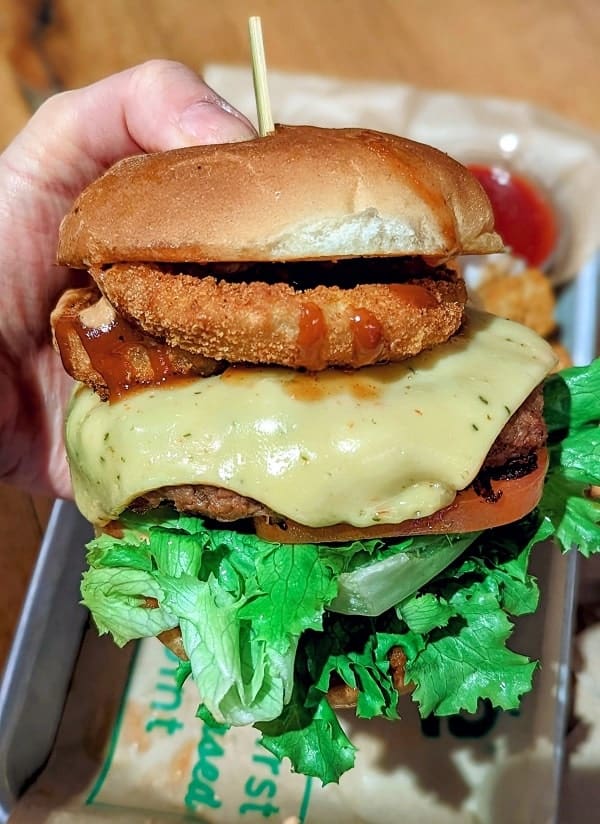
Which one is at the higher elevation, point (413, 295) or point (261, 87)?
point (261, 87)

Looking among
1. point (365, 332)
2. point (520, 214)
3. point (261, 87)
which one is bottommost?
point (520, 214)

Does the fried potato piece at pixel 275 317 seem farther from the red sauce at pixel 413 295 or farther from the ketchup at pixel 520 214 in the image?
the ketchup at pixel 520 214

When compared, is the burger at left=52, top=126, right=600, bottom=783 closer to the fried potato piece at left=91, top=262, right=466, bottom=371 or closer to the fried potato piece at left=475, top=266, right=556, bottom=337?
the fried potato piece at left=91, top=262, right=466, bottom=371

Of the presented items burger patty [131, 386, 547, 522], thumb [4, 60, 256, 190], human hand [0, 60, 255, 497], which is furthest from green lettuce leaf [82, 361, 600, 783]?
thumb [4, 60, 256, 190]

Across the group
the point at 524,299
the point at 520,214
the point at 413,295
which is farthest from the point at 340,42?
the point at 413,295

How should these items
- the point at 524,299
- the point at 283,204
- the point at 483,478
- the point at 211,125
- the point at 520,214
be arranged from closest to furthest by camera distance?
the point at 283,204
the point at 483,478
the point at 211,125
the point at 524,299
the point at 520,214

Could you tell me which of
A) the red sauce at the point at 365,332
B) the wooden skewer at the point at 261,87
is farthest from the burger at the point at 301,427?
the wooden skewer at the point at 261,87

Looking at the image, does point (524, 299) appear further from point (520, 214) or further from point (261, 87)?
point (261, 87)
